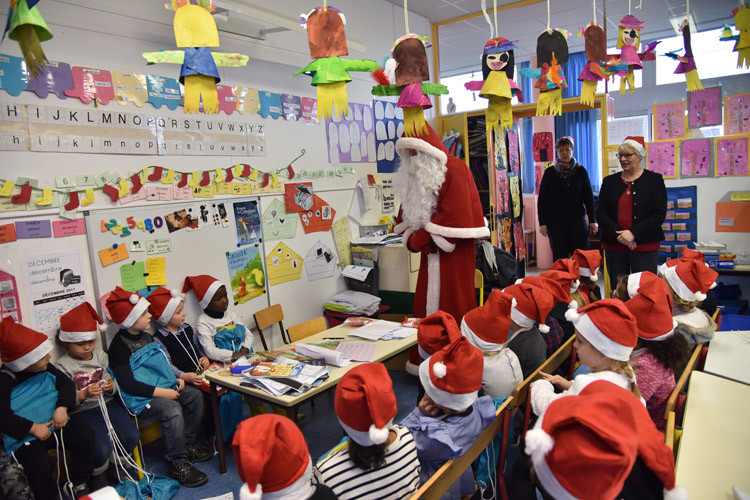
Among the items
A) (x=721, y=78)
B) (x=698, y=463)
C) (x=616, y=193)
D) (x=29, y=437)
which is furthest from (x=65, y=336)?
(x=721, y=78)

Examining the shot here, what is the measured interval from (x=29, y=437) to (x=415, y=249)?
2.30 m

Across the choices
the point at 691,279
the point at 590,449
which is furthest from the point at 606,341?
the point at 691,279

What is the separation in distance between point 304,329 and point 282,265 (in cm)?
84

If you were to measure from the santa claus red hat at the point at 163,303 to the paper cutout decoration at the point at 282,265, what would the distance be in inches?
34.1

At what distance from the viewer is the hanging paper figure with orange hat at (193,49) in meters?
1.85

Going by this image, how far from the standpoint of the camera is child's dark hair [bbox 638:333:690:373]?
1.99m

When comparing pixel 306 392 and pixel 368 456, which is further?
pixel 306 392

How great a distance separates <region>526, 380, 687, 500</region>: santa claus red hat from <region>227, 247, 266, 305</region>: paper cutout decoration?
8.96ft

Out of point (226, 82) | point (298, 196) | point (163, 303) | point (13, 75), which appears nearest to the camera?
point (13, 75)

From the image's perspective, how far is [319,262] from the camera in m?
4.19

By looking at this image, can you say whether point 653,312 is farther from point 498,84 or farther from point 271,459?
point 271,459

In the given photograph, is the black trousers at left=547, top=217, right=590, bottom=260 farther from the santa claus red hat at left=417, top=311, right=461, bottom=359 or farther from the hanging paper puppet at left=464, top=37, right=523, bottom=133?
the santa claus red hat at left=417, top=311, right=461, bottom=359

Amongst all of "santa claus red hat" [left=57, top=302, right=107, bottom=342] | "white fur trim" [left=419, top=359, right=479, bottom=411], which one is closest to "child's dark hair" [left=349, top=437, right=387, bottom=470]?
"white fur trim" [left=419, top=359, right=479, bottom=411]

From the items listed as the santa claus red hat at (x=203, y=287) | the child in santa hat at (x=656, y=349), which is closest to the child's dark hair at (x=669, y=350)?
the child in santa hat at (x=656, y=349)
